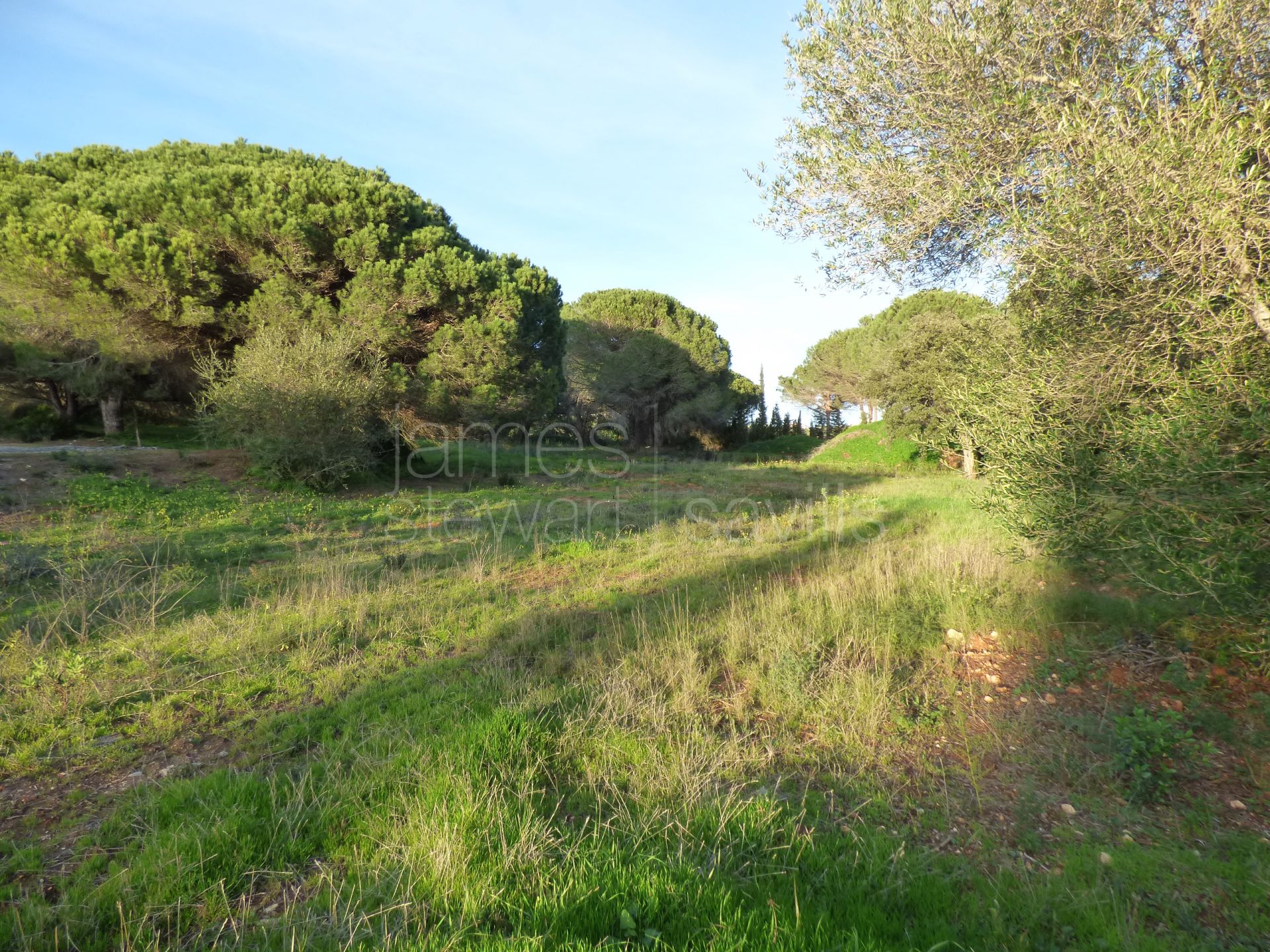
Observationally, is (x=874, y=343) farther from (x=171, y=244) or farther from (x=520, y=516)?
(x=171, y=244)

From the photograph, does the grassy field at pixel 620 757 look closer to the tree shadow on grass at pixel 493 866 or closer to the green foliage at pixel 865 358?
the tree shadow on grass at pixel 493 866

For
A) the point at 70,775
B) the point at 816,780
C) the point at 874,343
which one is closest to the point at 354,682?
the point at 70,775

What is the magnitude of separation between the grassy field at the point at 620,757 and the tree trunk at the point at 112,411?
13.3 metres

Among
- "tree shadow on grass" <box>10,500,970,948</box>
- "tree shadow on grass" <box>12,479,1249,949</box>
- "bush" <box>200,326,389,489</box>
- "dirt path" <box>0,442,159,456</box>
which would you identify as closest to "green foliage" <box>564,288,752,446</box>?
"bush" <box>200,326,389,489</box>

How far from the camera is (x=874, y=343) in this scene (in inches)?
1200

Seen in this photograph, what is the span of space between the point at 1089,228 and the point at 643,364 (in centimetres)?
2878

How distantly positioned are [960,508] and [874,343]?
2122cm

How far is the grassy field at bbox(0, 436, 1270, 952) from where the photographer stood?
7.34 feet

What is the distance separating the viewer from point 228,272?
15.0m

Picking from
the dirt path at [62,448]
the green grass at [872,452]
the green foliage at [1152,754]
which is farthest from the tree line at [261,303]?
the green grass at [872,452]

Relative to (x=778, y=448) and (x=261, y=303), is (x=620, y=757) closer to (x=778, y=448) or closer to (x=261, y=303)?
(x=261, y=303)

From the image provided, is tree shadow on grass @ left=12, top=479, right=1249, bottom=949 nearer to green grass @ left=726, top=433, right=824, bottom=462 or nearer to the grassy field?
the grassy field

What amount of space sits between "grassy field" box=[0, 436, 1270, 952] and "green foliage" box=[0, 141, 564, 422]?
31.7 ft

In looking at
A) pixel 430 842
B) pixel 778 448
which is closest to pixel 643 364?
pixel 778 448
